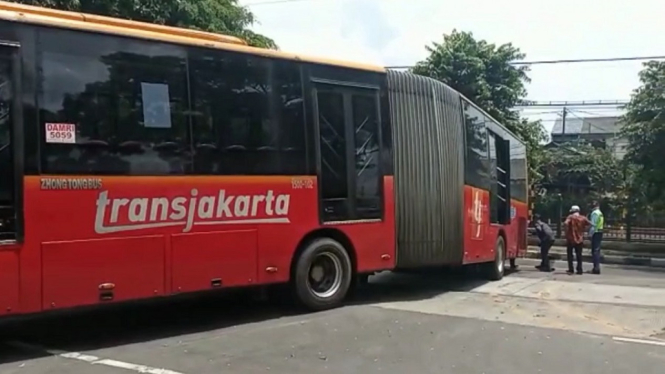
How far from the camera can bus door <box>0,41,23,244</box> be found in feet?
24.9

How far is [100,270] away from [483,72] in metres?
23.3

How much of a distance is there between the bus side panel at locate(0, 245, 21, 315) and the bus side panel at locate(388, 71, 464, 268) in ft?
19.0

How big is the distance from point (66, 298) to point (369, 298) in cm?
538

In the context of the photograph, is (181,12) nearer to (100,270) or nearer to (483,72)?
(100,270)

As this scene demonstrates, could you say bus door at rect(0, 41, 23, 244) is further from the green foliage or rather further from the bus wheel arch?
the green foliage

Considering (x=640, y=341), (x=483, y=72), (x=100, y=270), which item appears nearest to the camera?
(x=100, y=270)

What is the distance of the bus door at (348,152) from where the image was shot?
10.8 metres

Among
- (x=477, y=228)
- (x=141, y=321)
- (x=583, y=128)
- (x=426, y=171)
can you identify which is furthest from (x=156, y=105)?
(x=583, y=128)

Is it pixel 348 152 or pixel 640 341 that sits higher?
pixel 348 152

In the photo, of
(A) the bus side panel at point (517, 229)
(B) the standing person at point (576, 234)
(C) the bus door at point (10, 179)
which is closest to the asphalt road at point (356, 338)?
(C) the bus door at point (10, 179)

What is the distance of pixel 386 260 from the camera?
1167 cm

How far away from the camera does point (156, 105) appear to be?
8.84 meters

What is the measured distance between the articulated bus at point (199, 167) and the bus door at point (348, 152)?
0.07 feet

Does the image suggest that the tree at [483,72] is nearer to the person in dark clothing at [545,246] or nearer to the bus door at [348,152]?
the person in dark clothing at [545,246]
